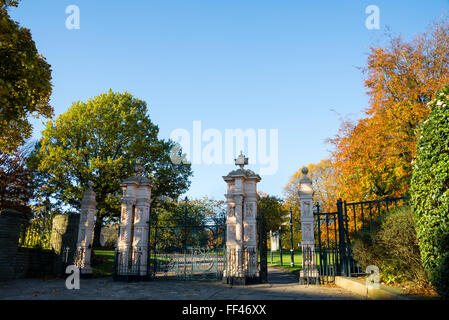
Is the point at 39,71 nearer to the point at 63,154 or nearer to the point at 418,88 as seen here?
the point at 63,154

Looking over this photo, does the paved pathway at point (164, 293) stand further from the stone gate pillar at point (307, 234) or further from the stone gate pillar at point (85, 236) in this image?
the stone gate pillar at point (85, 236)

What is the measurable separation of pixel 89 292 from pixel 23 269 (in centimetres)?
512

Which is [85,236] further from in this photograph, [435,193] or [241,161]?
[435,193]

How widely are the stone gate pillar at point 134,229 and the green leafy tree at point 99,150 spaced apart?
807 cm

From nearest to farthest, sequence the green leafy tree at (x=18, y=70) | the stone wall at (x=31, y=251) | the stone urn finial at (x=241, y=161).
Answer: the green leafy tree at (x=18, y=70) < the stone wall at (x=31, y=251) < the stone urn finial at (x=241, y=161)

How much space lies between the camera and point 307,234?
1020 cm

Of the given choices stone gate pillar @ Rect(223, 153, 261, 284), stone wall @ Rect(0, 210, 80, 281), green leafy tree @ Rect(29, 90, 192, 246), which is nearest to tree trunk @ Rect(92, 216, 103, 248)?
green leafy tree @ Rect(29, 90, 192, 246)

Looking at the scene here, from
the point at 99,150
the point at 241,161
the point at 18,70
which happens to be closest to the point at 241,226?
the point at 241,161

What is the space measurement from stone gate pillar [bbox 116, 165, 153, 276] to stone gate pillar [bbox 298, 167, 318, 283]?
19.1ft

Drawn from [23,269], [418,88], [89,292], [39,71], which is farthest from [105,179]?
[418,88]

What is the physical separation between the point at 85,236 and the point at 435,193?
11.9 metres

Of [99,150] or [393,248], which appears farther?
[99,150]

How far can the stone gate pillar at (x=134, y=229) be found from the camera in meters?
11.3

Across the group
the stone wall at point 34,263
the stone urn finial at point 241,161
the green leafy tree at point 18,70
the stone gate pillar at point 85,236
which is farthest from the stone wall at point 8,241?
the stone urn finial at point 241,161
